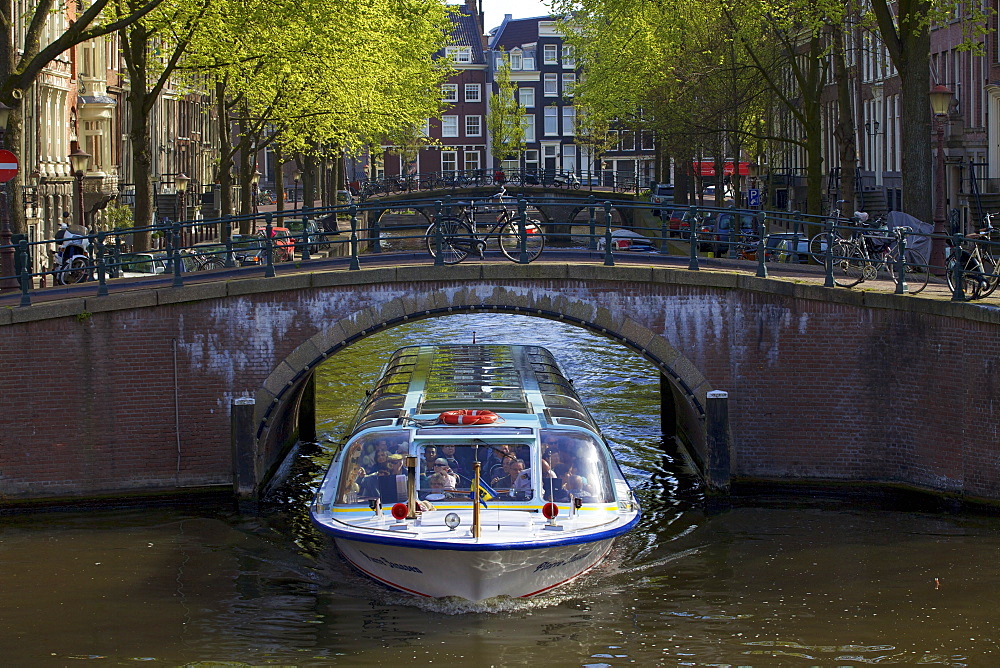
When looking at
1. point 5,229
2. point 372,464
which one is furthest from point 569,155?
point 372,464

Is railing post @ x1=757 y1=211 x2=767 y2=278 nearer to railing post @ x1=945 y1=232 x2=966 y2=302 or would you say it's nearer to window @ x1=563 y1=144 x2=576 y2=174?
railing post @ x1=945 y1=232 x2=966 y2=302

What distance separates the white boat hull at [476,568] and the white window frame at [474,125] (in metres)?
75.7

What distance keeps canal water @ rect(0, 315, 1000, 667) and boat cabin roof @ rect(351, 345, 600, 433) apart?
2000 millimetres

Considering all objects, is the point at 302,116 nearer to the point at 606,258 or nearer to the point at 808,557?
the point at 606,258

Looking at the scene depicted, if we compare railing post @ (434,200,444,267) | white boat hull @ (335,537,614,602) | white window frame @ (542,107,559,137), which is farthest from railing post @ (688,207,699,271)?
white window frame @ (542,107,559,137)

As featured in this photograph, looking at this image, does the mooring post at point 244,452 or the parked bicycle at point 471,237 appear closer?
the mooring post at point 244,452

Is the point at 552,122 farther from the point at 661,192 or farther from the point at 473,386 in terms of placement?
the point at 473,386

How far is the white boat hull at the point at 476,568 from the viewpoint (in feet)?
51.4

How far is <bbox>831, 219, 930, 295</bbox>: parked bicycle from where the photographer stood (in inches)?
830

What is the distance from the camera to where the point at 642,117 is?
46531 mm

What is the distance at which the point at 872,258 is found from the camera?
22.1m

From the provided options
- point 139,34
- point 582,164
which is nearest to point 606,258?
point 139,34

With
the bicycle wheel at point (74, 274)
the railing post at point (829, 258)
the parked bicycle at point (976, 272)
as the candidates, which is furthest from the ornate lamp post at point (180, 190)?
the parked bicycle at point (976, 272)

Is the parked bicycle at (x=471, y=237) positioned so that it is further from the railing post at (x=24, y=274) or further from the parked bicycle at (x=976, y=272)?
the parked bicycle at (x=976, y=272)
